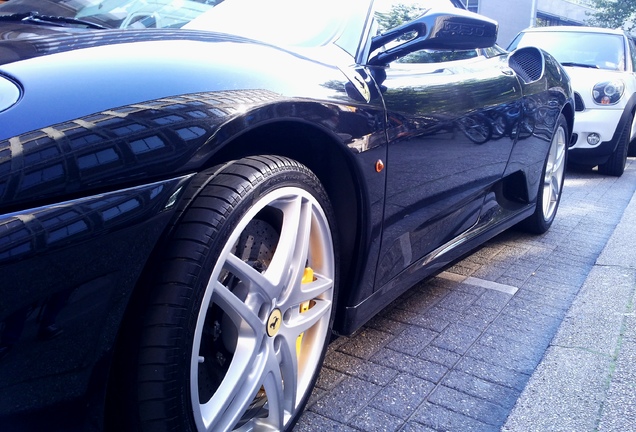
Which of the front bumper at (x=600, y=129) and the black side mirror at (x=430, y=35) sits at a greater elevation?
the black side mirror at (x=430, y=35)

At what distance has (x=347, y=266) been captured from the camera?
2.15 metres

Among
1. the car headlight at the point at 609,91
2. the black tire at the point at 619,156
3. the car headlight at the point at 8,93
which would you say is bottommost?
the black tire at the point at 619,156

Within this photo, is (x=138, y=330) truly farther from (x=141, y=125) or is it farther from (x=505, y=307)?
(x=505, y=307)

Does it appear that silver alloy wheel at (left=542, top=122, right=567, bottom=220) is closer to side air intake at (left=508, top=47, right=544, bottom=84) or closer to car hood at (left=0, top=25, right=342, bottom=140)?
side air intake at (left=508, top=47, right=544, bottom=84)

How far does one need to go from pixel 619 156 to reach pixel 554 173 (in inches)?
129

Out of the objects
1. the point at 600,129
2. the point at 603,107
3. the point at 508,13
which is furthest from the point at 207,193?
the point at 508,13

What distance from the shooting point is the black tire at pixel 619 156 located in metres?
7.22

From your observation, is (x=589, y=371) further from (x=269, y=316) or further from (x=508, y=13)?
(x=508, y=13)

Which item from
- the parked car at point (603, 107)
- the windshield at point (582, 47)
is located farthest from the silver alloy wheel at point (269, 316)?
the windshield at point (582, 47)

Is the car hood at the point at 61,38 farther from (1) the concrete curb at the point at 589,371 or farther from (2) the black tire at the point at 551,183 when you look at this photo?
(2) the black tire at the point at 551,183

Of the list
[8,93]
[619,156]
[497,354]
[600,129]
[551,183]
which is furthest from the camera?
[619,156]

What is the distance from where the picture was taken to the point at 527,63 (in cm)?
386

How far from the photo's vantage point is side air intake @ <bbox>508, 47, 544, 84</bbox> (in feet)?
12.0

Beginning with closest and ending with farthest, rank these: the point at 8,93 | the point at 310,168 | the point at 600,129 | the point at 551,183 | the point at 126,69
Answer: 1. the point at 8,93
2. the point at 126,69
3. the point at 310,168
4. the point at 551,183
5. the point at 600,129
